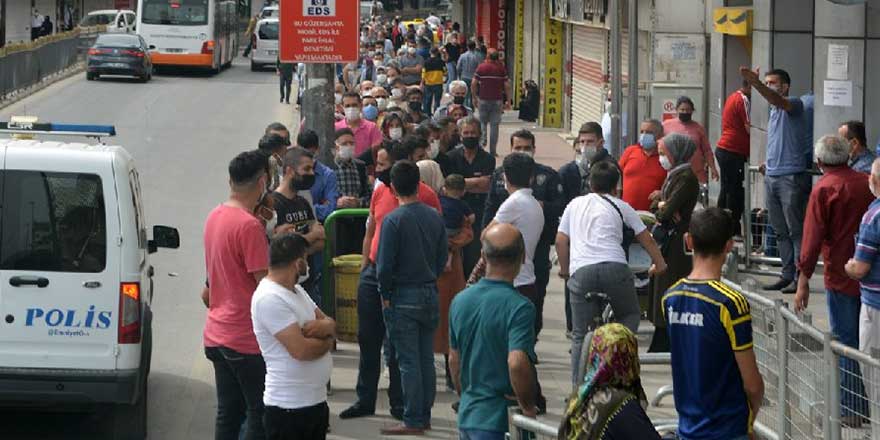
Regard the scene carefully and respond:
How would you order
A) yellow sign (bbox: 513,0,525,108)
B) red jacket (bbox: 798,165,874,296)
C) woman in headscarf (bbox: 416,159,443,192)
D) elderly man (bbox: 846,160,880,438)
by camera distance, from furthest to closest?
yellow sign (bbox: 513,0,525,108), woman in headscarf (bbox: 416,159,443,192), red jacket (bbox: 798,165,874,296), elderly man (bbox: 846,160,880,438)

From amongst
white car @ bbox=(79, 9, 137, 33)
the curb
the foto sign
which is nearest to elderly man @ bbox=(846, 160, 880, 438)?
the foto sign

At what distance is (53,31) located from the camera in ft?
238

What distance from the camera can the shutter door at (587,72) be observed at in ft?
95.7

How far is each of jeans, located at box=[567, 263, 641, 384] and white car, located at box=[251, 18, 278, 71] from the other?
43339 millimetres

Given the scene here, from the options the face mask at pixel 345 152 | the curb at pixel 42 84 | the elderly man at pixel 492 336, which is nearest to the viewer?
the elderly man at pixel 492 336

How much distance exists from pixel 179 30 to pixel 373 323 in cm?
3930

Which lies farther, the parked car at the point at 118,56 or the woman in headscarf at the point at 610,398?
the parked car at the point at 118,56

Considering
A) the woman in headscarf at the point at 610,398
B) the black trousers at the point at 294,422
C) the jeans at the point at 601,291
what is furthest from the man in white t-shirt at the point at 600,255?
the woman in headscarf at the point at 610,398

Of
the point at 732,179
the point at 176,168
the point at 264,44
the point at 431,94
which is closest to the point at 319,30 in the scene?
the point at 732,179

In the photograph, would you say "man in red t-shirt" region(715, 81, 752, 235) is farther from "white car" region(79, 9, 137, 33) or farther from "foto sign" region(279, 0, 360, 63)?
"white car" region(79, 9, 137, 33)

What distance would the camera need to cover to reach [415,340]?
10.4 metres

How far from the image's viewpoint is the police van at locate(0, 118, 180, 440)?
386 inches

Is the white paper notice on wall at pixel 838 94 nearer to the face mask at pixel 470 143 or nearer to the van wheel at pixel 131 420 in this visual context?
the face mask at pixel 470 143

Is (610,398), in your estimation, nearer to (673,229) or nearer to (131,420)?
(131,420)
